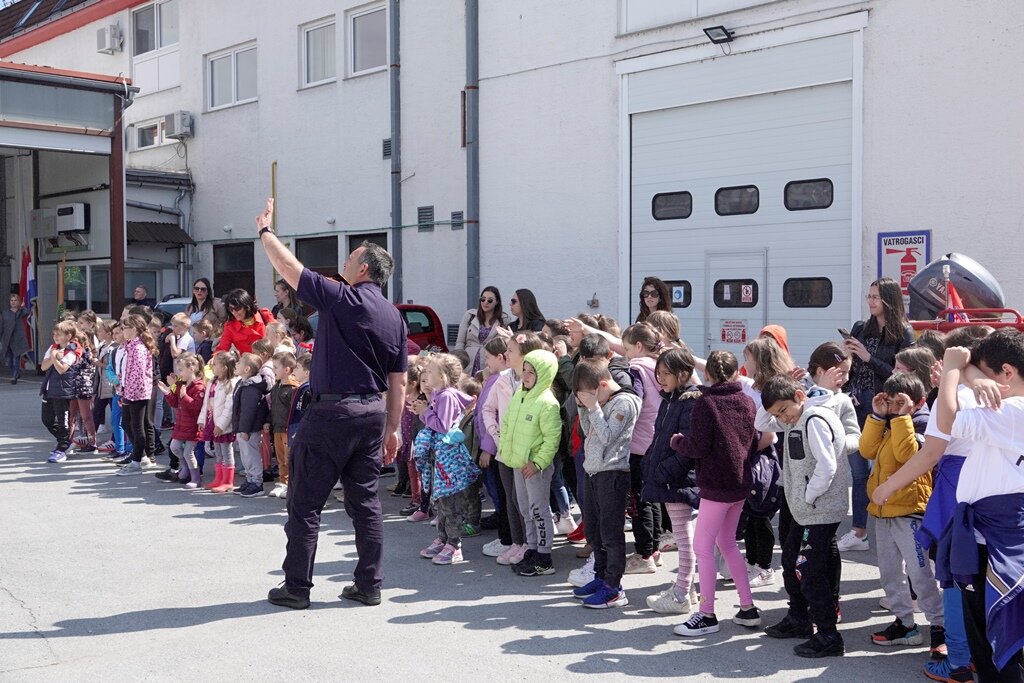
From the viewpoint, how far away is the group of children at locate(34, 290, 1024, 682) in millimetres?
4203

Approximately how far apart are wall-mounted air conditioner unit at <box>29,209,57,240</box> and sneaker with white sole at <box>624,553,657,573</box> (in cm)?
1829

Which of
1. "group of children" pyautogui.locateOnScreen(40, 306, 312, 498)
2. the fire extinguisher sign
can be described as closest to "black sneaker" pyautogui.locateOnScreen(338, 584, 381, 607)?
"group of children" pyautogui.locateOnScreen(40, 306, 312, 498)

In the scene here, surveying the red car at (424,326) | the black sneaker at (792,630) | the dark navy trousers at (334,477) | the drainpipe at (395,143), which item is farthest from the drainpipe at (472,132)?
the black sneaker at (792,630)

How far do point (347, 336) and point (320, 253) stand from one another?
1408 cm

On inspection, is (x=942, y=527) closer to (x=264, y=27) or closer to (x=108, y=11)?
(x=264, y=27)

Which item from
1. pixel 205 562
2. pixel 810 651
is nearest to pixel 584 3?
pixel 205 562

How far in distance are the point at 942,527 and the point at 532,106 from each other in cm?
1108

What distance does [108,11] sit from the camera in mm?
23953

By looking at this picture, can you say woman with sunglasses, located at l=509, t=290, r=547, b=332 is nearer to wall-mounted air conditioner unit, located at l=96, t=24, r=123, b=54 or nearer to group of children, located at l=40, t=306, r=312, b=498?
group of children, located at l=40, t=306, r=312, b=498

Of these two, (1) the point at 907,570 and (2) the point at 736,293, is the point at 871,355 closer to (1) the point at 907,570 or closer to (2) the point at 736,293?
(1) the point at 907,570

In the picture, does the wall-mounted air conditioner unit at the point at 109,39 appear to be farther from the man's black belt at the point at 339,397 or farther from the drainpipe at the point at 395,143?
the man's black belt at the point at 339,397

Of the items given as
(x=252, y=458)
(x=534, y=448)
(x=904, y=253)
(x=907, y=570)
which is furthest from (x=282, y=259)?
(x=904, y=253)

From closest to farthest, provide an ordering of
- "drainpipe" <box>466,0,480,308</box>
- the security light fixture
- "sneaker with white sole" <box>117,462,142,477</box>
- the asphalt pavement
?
the asphalt pavement < "sneaker with white sole" <box>117,462,142,477</box> < the security light fixture < "drainpipe" <box>466,0,480,308</box>

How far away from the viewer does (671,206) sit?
1305 cm
